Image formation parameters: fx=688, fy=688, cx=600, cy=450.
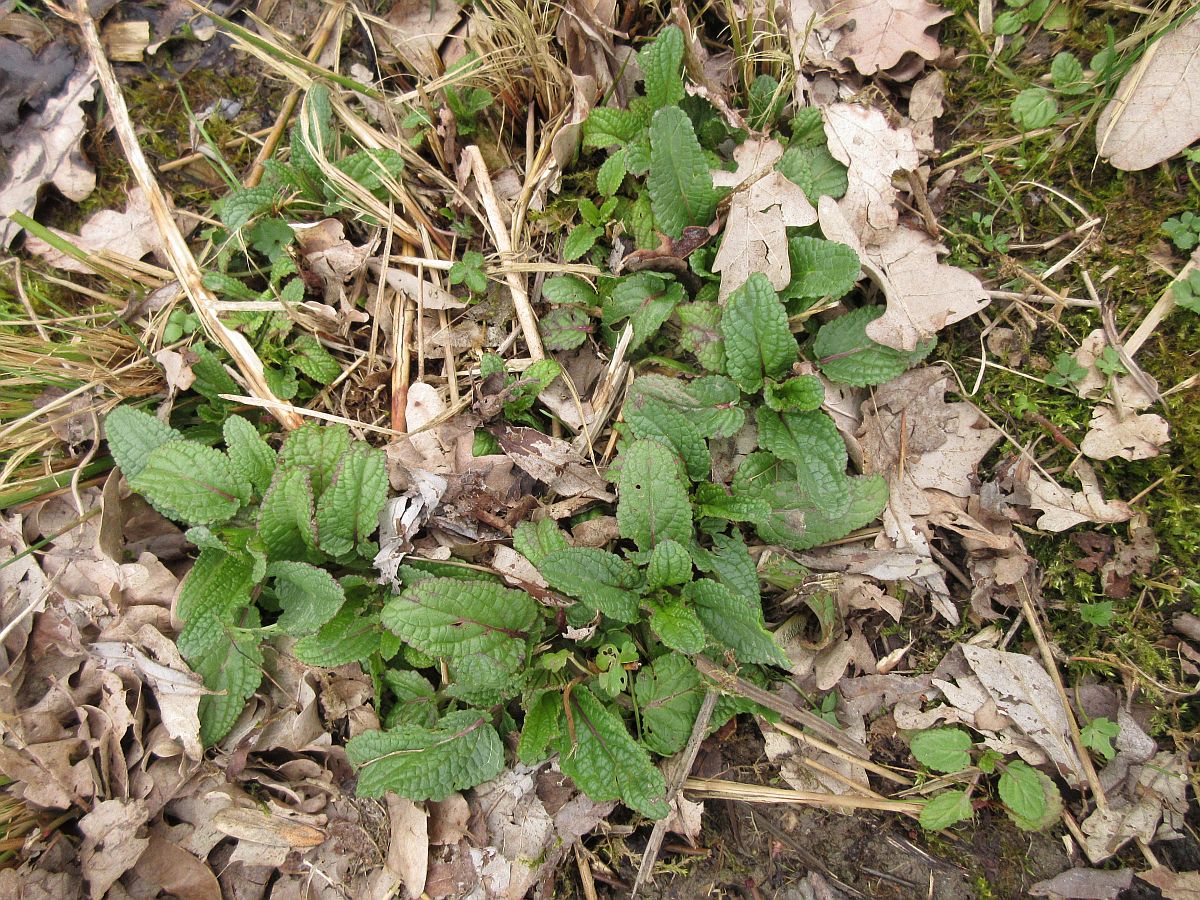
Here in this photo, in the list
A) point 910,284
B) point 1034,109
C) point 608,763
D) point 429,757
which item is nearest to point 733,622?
point 608,763

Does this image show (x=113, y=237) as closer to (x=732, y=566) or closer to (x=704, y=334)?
(x=704, y=334)

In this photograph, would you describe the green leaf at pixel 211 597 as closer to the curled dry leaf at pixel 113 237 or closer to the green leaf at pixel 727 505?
the curled dry leaf at pixel 113 237

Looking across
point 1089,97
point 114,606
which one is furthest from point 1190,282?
point 114,606

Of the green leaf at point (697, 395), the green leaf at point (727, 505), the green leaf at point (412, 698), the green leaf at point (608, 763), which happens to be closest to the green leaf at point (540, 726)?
the green leaf at point (608, 763)

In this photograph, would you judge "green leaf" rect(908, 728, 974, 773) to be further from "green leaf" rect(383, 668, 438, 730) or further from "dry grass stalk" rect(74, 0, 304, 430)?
"dry grass stalk" rect(74, 0, 304, 430)

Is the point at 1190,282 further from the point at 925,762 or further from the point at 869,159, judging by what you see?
the point at 925,762

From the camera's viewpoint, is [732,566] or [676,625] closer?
[676,625]

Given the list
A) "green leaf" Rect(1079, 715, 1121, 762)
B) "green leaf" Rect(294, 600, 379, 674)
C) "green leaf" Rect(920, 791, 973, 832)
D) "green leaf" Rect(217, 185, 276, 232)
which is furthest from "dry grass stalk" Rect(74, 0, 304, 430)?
"green leaf" Rect(1079, 715, 1121, 762)
